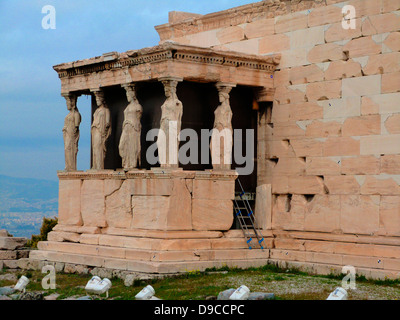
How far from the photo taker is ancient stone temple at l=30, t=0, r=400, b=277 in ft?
53.5

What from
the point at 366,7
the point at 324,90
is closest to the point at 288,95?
the point at 324,90

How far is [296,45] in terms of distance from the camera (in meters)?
17.8

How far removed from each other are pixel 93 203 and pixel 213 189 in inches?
116

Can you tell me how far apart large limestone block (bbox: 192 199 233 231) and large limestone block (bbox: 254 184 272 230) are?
1.08 metres

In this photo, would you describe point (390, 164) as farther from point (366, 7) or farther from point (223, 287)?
point (223, 287)

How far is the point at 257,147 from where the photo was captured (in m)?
18.6

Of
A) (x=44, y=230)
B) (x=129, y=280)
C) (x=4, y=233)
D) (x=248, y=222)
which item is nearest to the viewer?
(x=129, y=280)

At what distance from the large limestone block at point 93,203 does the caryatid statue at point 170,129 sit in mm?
2090

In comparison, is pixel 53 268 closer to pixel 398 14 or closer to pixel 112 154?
pixel 112 154

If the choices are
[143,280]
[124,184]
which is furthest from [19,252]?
[143,280]

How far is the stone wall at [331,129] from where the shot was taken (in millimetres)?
16141

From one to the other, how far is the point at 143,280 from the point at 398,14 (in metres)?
6.68

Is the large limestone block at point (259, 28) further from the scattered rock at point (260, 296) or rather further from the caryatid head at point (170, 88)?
the scattered rock at point (260, 296)
